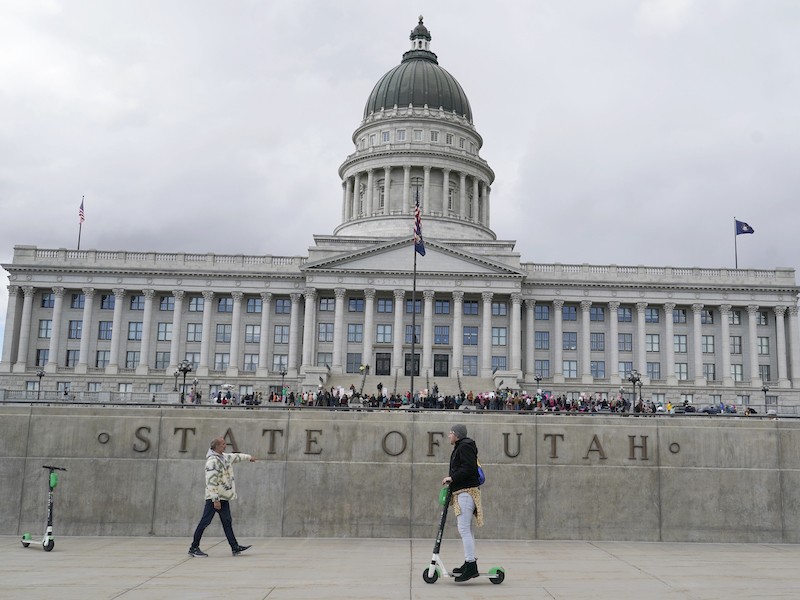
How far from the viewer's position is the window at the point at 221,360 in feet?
247

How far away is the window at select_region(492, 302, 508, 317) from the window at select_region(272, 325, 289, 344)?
65.8ft

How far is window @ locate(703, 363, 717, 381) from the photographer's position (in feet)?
249

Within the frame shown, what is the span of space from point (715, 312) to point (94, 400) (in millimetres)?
69508

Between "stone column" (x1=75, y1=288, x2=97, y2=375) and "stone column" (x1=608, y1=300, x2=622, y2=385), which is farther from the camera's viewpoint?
"stone column" (x1=608, y1=300, x2=622, y2=385)

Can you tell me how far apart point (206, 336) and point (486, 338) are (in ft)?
87.5

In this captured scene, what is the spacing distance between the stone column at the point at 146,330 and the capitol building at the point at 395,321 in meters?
0.14

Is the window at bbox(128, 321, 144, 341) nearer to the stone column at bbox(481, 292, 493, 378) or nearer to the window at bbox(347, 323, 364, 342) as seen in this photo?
the window at bbox(347, 323, 364, 342)

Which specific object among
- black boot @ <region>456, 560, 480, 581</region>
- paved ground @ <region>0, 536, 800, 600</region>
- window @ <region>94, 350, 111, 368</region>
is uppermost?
window @ <region>94, 350, 111, 368</region>

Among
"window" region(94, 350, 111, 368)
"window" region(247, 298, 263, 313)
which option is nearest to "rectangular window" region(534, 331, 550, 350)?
"window" region(247, 298, 263, 313)

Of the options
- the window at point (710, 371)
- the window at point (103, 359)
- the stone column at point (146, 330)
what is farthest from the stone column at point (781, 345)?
the window at point (103, 359)

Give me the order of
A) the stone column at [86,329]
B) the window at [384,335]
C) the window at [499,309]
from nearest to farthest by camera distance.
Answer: the window at [384,335], the stone column at [86,329], the window at [499,309]

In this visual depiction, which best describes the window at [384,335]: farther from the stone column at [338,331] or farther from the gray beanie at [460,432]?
the gray beanie at [460,432]

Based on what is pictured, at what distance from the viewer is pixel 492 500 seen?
18.0 meters

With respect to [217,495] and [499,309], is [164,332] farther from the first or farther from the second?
[217,495]
